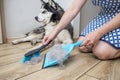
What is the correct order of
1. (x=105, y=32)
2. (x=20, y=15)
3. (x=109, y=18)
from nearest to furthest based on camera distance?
(x=105, y=32), (x=109, y=18), (x=20, y=15)

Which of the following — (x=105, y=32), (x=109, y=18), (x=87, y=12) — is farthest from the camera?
(x=87, y=12)

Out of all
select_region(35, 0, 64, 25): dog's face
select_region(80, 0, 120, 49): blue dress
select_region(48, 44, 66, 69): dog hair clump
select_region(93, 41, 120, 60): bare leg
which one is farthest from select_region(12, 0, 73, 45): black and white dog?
select_region(48, 44, 66, 69): dog hair clump

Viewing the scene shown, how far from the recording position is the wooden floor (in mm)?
883

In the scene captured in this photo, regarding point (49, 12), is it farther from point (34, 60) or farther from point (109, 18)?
point (34, 60)

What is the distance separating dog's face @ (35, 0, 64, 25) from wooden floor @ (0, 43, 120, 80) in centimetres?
61

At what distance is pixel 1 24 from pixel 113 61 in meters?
0.91

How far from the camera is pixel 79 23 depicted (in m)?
1.81

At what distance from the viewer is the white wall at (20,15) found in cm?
163

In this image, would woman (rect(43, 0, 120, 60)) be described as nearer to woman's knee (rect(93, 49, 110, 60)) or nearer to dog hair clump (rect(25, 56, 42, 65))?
woman's knee (rect(93, 49, 110, 60))

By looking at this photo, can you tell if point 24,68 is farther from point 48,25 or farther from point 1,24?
point 48,25

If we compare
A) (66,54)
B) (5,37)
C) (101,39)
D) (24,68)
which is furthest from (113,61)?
(5,37)

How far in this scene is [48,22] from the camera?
1782 millimetres

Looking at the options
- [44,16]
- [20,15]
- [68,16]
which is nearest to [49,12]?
[44,16]

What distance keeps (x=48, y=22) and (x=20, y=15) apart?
26cm
